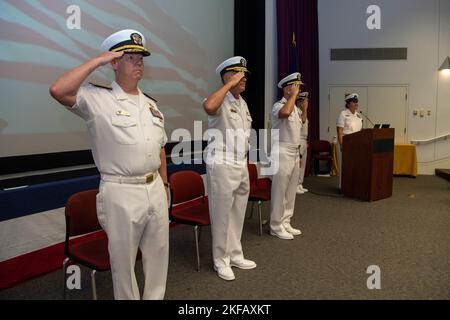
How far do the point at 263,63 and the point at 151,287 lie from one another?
4758 mm

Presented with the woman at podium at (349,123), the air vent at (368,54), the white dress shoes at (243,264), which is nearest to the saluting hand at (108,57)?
the white dress shoes at (243,264)

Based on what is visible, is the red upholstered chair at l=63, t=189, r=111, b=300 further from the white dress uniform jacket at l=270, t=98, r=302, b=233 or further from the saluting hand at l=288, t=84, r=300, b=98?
the saluting hand at l=288, t=84, r=300, b=98

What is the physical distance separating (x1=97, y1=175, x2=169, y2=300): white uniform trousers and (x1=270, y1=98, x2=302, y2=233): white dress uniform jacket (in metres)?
1.71

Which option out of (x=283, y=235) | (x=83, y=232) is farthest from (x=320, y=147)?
(x=83, y=232)

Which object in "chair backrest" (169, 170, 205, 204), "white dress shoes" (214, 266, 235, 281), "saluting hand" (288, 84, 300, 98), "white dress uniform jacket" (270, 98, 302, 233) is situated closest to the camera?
"white dress shoes" (214, 266, 235, 281)

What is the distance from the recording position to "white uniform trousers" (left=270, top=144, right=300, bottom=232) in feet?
11.4

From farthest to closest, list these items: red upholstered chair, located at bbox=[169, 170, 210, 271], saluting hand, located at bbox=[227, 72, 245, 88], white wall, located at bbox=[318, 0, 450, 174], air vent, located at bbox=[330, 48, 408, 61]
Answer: air vent, located at bbox=[330, 48, 408, 61] < white wall, located at bbox=[318, 0, 450, 174] < red upholstered chair, located at bbox=[169, 170, 210, 271] < saluting hand, located at bbox=[227, 72, 245, 88]

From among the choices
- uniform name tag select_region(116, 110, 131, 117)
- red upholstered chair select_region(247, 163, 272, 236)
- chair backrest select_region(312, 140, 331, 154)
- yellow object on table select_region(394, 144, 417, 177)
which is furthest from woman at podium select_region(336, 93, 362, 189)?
uniform name tag select_region(116, 110, 131, 117)

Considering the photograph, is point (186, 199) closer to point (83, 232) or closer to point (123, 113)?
point (83, 232)

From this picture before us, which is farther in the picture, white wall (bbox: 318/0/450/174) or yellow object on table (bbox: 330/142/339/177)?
white wall (bbox: 318/0/450/174)

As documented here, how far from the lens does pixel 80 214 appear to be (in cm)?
222

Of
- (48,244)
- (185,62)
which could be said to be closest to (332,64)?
(185,62)

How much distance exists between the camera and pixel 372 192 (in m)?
5.09
